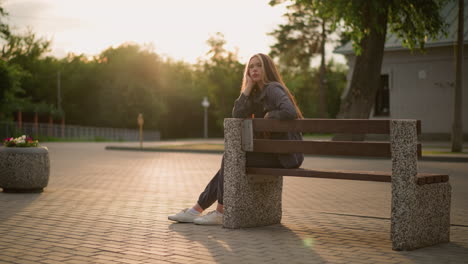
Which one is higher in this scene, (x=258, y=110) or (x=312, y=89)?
(x=312, y=89)

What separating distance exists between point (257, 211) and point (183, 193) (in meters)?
3.98

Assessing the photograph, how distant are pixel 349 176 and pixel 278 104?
108 cm

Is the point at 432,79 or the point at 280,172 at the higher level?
the point at 432,79

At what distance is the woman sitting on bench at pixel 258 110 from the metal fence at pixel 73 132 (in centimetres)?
4023

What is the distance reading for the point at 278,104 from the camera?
6566 mm

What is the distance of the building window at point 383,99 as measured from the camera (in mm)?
35906

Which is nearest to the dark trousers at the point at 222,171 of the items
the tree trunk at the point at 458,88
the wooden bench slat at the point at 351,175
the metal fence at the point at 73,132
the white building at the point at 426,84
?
the wooden bench slat at the point at 351,175

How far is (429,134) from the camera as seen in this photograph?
3462 centimetres

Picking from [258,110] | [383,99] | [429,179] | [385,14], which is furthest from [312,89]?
[429,179]

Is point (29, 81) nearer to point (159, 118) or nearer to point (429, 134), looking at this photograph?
point (159, 118)

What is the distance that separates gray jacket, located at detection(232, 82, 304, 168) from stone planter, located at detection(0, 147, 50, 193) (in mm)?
4500

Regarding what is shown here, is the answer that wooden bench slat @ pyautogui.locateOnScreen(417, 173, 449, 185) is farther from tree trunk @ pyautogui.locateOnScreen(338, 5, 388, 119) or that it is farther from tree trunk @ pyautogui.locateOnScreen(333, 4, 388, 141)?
tree trunk @ pyautogui.locateOnScreen(338, 5, 388, 119)

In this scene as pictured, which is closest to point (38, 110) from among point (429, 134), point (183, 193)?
point (429, 134)

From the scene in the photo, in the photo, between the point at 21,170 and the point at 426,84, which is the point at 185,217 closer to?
the point at 21,170
